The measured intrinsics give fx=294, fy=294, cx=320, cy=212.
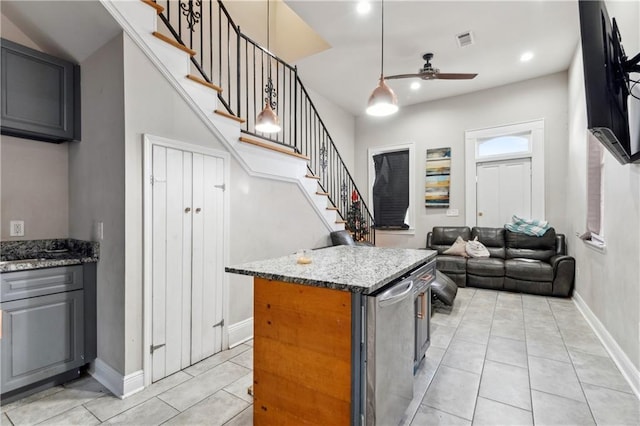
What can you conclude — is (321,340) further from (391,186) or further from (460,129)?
(460,129)

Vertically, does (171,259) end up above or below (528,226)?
below

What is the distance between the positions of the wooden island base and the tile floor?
0.38 m

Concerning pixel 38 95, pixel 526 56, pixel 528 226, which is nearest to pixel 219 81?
pixel 38 95

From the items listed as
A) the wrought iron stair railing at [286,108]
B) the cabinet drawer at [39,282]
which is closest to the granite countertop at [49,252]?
the cabinet drawer at [39,282]

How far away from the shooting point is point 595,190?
3230mm

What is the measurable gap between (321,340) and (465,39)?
14.3 feet

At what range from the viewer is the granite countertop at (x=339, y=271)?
1.37 metres

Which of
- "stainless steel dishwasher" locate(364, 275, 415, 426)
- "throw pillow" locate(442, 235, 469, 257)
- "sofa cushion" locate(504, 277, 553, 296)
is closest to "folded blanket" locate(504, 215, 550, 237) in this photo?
"throw pillow" locate(442, 235, 469, 257)

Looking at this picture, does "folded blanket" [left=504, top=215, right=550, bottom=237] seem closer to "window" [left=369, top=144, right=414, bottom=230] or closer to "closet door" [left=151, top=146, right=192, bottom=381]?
"window" [left=369, top=144, right=414, bottom=230]

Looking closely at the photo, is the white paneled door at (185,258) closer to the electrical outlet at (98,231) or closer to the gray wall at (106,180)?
the gray wall at (106,180)

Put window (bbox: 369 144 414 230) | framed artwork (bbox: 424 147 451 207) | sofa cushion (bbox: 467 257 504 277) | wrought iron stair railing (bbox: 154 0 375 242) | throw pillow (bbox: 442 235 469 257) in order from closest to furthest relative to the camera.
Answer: wrought iron stair railing (bbox: 154 0 375 242)
sofa cushion (bbox: 467 257 504 277)
throw pillow (bbox: 442 235 469 257)
framed artwork (bbox: 424 147 451 207)
window (bbox: 369 144 414 230)

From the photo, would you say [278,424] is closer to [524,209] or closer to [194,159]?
[194,159]

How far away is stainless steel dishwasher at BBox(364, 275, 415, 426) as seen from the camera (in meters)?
1.37

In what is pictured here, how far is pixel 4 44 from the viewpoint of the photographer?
2.04 meters
